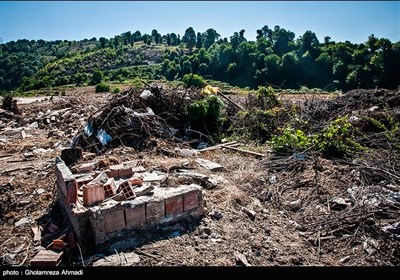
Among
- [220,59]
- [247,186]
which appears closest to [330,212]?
[247,186]

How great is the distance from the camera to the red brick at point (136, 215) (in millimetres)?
3191

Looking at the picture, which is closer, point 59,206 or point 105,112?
point 59,206

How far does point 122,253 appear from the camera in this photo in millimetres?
2975

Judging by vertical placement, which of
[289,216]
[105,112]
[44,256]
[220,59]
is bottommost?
[289,216]

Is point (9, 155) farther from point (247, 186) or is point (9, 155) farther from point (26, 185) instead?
point (247, 186)

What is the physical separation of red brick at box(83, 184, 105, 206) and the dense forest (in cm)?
816

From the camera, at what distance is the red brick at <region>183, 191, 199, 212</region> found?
11.7 ft

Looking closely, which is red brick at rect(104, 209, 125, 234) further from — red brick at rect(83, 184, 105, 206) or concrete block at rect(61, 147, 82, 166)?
concrete block at rect(61, 147, 82, 166)

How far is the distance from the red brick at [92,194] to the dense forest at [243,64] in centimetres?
816

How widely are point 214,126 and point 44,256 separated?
260 inches

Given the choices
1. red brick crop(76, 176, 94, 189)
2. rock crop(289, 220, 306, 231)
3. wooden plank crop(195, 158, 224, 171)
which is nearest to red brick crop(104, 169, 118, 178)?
red brick crop(76, 176, 94, 189)

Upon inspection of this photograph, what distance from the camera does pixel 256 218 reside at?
394 centimetres

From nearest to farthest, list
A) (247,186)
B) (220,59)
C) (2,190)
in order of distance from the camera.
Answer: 1. (2,190)
2. (247,186)
3. (220,59)

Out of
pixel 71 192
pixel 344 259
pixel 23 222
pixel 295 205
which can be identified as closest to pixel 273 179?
pixel 295 205
